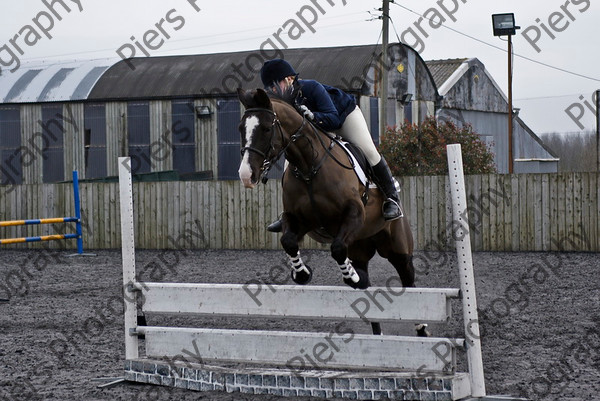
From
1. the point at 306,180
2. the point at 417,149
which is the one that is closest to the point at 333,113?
the point at 306,180

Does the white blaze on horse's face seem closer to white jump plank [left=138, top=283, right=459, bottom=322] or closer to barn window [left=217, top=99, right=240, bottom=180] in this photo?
white jump plank [left=138, top=283, right=459, bottom=322]

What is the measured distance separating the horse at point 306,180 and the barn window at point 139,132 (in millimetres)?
20656

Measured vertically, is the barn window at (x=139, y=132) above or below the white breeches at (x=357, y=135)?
above

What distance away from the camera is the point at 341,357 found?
16.6 ft

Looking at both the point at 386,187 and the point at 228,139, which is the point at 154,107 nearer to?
the point at 228,139

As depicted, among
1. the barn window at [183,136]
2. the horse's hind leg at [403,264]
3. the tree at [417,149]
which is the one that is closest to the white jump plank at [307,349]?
the horse's hind leg at [403,264]

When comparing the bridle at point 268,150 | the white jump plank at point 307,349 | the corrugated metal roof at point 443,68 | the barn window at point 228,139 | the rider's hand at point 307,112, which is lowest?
the white jump plank at point 307,349

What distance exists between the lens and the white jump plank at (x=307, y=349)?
4.82 meters

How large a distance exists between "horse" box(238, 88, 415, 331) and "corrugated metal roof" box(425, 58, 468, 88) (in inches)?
1166

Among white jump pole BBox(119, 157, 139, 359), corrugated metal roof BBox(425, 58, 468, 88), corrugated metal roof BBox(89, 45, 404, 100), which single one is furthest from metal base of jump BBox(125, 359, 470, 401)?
corrugated metal roof BBox(425, 58, 468, 88)

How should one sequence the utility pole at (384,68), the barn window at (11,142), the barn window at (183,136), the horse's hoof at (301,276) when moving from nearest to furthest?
the horse's hoof at (301,276), the utility pole at (384,68), the barn window at (183,136), the barn window at (11,142)

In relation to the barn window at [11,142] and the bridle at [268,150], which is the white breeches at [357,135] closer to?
the bridle at [268,150]

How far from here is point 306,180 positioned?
5496 mm

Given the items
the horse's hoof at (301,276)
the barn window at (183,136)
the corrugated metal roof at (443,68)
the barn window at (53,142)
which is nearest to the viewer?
the horse's hoof at (301,276)
